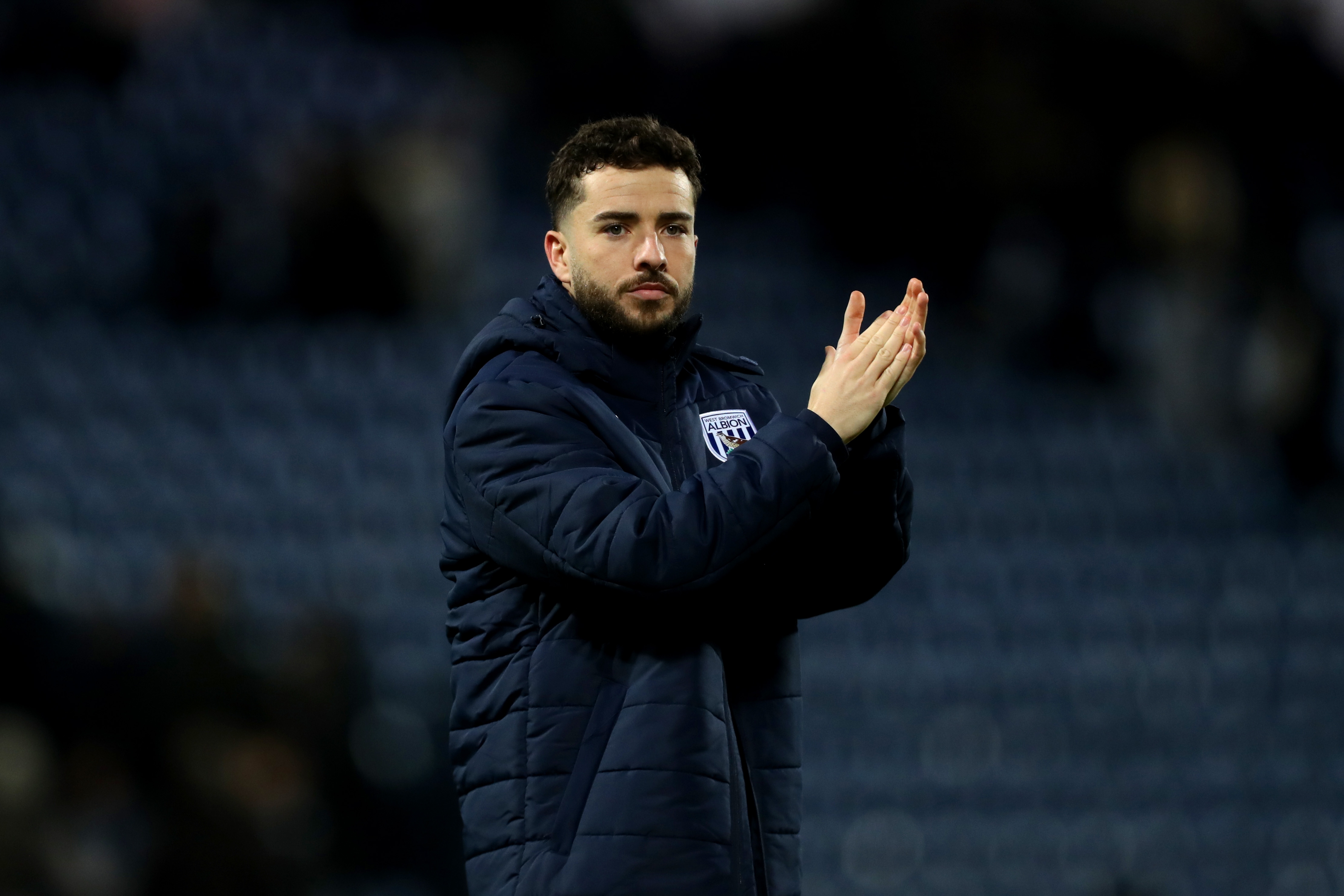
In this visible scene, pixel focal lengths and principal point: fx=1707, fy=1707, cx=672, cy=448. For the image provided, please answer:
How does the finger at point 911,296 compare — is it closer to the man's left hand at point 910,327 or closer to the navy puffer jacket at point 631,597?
the man's left hand at point 910,327

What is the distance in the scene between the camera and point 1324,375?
22.1ft

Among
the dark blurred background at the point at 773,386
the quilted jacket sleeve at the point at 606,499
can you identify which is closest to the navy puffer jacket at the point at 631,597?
the quilted jacket sleeve at the point at 606,499

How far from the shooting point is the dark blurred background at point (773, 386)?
5.06 metres

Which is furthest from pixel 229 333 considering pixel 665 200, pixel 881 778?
pixel 665 200

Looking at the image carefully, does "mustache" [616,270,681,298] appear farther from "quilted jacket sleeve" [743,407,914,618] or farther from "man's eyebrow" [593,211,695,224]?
"quilted jacket sleeve" [743,407,914,618]

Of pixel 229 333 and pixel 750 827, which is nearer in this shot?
pixel 750 827

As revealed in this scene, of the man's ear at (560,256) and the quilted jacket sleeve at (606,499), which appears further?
the man's ear at (560,256)

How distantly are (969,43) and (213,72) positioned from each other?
304 centimetres

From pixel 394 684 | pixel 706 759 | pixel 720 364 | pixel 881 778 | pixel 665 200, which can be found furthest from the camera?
pixel 881 778

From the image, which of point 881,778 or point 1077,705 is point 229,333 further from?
point 1077,705

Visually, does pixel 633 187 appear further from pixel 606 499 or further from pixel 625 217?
pixel 606 499

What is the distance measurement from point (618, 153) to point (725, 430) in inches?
14.3

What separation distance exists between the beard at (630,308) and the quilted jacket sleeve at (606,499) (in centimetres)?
12

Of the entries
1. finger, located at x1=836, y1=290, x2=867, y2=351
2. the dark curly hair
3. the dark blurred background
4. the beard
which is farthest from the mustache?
the dark blurred background
